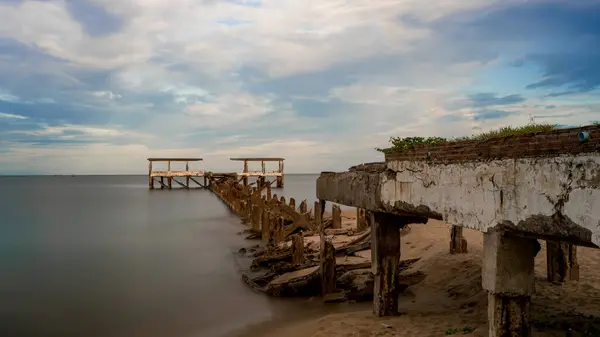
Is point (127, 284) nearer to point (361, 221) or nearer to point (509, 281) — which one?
point (361, 221)

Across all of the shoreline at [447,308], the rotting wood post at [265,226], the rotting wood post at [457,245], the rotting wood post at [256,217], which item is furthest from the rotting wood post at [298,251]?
the rotting wood post at [256,217]

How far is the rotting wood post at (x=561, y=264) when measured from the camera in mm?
8953

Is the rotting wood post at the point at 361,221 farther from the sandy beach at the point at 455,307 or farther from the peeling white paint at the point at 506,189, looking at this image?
the peeling white paint at the point at 506,189

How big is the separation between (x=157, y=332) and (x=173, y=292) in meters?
3.24

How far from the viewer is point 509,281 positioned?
4895 mm

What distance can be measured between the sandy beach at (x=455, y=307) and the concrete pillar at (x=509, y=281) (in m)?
1.79

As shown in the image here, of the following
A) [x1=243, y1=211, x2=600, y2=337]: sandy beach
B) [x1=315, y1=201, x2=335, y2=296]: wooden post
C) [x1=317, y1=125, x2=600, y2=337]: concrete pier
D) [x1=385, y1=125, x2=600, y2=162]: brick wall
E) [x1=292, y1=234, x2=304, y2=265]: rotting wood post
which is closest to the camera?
[x1=317, y1=125, x2=600, y2=337]: concrete pier

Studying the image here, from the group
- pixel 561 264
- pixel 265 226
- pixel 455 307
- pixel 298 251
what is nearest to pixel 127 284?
pixel 298 251

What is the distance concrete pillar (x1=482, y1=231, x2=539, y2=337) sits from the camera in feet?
16.0

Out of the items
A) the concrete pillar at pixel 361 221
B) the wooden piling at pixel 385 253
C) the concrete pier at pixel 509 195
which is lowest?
the concrete pillar at pixel 361 221

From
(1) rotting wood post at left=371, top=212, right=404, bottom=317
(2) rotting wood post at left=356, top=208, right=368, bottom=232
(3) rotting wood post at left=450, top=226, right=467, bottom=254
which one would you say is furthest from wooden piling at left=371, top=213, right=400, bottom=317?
(2) rotting wood post at left=356, top=208, right=368, bottom=232

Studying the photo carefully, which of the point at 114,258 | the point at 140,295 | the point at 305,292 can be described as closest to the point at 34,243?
the point at 114,258

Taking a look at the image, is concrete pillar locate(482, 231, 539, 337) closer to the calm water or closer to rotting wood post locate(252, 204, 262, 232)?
the calm water

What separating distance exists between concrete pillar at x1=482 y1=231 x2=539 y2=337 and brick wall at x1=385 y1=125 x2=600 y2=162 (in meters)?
0.94
